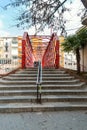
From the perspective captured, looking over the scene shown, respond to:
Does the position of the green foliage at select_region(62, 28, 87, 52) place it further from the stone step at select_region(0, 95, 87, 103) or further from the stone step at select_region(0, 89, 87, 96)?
the stone step at select_region(0, 95, 87, 103)

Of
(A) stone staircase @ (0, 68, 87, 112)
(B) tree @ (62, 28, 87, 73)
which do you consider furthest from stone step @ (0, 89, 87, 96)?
(B) tree @ (62, 28, 87, 73)

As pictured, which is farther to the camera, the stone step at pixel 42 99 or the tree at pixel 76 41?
the tree at pixel 76 41

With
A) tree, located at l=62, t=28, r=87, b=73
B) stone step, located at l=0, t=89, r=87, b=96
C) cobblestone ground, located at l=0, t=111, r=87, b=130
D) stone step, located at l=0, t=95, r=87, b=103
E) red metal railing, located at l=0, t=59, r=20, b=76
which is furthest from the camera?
red metal railing, located at l=0, t=59, r=20, b=76

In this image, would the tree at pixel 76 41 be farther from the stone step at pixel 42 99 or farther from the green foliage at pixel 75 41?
the stone step at pixel 42 99

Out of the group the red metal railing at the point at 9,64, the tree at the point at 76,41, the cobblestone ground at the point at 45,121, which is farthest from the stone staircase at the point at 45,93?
the red metal railing at the point at 9,64

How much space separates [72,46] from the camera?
14422 mm

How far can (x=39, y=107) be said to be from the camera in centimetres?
890

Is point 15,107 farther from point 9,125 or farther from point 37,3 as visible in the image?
point 37,3

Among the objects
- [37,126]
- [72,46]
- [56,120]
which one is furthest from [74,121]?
[72,46]

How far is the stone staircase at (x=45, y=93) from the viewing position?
29.5ft

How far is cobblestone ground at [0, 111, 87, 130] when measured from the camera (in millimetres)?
7137

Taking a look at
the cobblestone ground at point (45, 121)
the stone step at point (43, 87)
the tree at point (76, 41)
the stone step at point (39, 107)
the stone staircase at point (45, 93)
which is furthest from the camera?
the tree at point (76, 41)

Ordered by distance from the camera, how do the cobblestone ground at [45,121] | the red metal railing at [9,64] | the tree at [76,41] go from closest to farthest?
the cobblestone ground at [45,121] < the tree at [76,41] < the red metal railing at [9,64]

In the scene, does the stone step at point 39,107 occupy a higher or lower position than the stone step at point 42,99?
lower
